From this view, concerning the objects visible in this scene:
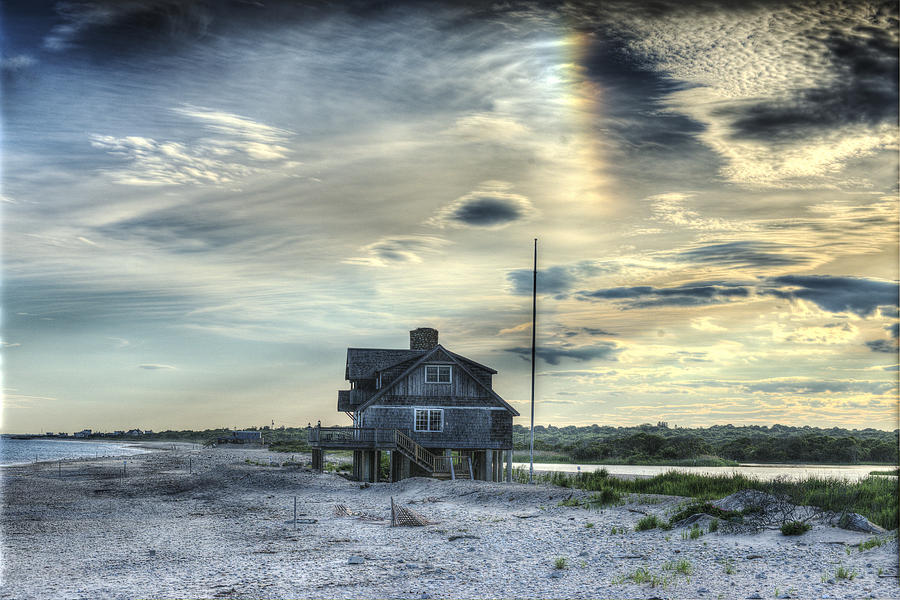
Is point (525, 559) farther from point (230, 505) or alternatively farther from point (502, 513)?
point (230, 505)

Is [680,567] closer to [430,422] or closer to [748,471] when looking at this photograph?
[430,422]

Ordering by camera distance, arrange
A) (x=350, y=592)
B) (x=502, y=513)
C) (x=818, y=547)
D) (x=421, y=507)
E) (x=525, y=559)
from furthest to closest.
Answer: (x=421, y=507)
(x=502, y=513)
(x=525, y=559)
(x=818, y=547)
(x=350, y=592)

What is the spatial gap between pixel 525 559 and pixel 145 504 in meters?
20.7

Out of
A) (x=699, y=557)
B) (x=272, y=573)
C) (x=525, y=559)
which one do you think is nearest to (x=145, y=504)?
(x=272, y=573)

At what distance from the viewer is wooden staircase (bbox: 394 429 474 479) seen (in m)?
37.8

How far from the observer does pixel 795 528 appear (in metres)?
16.0

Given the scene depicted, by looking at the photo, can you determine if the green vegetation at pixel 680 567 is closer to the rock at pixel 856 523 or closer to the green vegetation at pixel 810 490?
the green vegetation at pixel 810 490

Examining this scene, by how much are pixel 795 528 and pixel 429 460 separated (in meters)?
24.2

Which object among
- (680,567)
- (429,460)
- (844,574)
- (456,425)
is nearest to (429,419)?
(456,425)

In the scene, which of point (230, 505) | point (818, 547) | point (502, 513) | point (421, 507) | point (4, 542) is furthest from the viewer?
point (230, 505)

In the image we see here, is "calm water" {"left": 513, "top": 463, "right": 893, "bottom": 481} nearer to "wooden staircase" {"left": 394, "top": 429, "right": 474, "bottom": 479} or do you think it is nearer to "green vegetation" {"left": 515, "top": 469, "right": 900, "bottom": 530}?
"wooden staircase" {"left": 394, "top": 429, "right": 474, "bottom": 479}

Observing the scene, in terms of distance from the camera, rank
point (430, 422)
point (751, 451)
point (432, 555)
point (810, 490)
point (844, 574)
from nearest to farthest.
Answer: point (844, 574) → point (432, 555) → point (810, 490) → point (430, 422) → point (751, 451)

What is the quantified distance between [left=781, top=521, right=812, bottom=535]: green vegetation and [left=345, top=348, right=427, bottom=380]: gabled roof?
27.1 m

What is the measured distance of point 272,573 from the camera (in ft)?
51.4
